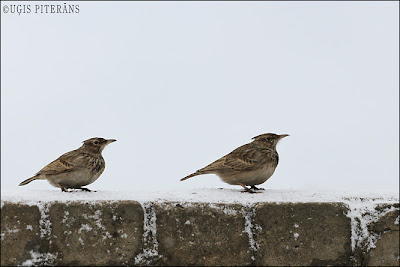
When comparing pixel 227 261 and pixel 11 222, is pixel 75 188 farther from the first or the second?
pixel 227 261

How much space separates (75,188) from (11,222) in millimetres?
1214

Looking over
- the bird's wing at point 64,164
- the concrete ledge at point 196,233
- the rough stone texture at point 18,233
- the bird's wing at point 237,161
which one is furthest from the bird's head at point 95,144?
the rough stone texture at point 18,233

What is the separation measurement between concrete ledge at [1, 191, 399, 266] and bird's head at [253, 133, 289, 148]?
4.55ft

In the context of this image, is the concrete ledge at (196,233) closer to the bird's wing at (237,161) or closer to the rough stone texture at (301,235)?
the rough stone texture at (301,235)

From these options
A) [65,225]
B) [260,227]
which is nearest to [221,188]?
[260,227]

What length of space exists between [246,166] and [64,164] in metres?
1.95

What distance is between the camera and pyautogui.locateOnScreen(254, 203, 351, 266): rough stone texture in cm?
412

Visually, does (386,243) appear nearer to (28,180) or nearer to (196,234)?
(196,234)

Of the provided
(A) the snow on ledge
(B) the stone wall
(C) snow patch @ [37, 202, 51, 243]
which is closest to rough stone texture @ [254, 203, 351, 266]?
(B) the stone wall

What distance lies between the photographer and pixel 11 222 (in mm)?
3863

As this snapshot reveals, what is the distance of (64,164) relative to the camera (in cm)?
500

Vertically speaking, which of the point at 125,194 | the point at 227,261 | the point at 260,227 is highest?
the point at 125,194

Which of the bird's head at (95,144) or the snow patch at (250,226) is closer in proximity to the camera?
the snow patch at (250,226)

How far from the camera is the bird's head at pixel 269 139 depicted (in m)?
5.52
